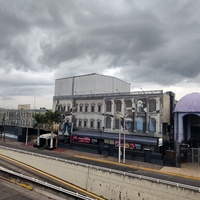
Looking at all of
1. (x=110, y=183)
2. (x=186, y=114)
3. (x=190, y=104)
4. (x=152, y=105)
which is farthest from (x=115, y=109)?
(x=110, y=183)

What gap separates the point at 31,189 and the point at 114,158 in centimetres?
1970

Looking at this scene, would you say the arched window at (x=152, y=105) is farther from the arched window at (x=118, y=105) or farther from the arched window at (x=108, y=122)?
the arched window at (x=108, y=122)

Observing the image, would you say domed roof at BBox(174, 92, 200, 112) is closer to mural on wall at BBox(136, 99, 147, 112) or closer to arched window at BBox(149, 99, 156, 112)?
arched window at BBox(149, 99, 156, 112)

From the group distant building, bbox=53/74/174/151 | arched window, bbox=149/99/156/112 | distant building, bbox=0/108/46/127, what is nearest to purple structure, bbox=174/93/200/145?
distant building, bbox=53/74/174/151

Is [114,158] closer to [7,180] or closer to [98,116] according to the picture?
[98,116]

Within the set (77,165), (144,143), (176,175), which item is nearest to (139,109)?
(144,143)

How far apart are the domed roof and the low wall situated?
22424mm

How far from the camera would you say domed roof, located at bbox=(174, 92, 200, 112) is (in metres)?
41.4

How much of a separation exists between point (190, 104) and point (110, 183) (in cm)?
2500

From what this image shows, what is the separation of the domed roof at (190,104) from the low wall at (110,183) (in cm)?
2242

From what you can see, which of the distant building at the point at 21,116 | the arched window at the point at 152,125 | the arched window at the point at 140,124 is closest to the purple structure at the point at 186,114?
the arched window at the point at 152,125

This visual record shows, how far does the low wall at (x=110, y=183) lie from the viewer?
23.4 meters

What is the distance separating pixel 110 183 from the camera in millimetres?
28188

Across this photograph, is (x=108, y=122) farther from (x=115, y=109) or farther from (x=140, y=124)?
(x=140, y=124)
